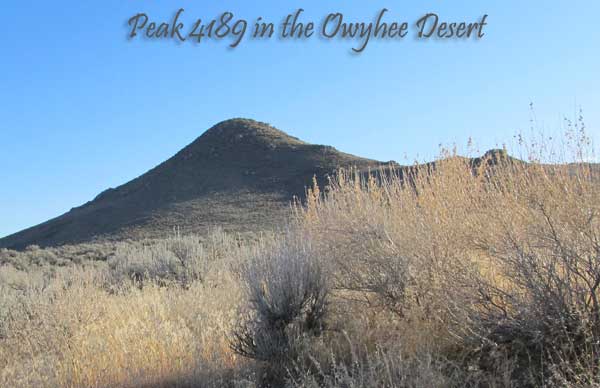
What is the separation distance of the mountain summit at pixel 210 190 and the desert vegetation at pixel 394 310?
104ft

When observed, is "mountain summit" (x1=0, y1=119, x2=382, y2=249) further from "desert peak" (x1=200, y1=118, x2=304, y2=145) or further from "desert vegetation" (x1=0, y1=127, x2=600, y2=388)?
"desert vegetation" (x1=0, y1=127, x2=600, y2=388)

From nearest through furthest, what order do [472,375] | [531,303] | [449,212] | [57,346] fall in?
[472,375] → [531,303] → [449,212] → [57,346]

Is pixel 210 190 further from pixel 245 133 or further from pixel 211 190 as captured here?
pixel 245 133

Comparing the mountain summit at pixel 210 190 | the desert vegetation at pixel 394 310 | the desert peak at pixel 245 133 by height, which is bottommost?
the desert vegetation at pixel 394 310

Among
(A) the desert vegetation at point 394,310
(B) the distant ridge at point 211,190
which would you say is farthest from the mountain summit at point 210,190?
(A) the desert vegetation at point 394,310

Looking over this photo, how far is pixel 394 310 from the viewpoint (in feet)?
20.3

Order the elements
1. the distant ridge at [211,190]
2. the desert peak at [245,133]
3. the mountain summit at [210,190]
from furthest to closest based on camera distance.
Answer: the desert peak at [245,133]
the mountain summit at [210,190]
the distant ridge at [211,190]

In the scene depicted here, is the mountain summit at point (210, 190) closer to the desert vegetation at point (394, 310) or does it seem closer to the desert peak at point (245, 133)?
the desert peak at point (245, 133)

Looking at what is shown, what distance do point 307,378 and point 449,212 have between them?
268 cm

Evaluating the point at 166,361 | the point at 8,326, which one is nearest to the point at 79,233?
the point at 8,326

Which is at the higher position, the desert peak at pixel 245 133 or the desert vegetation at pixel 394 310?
the desert peak at pixel 245 133

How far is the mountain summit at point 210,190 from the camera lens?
47688 mm

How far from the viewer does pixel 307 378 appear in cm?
483

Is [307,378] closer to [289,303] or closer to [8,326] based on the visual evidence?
[289,303]
